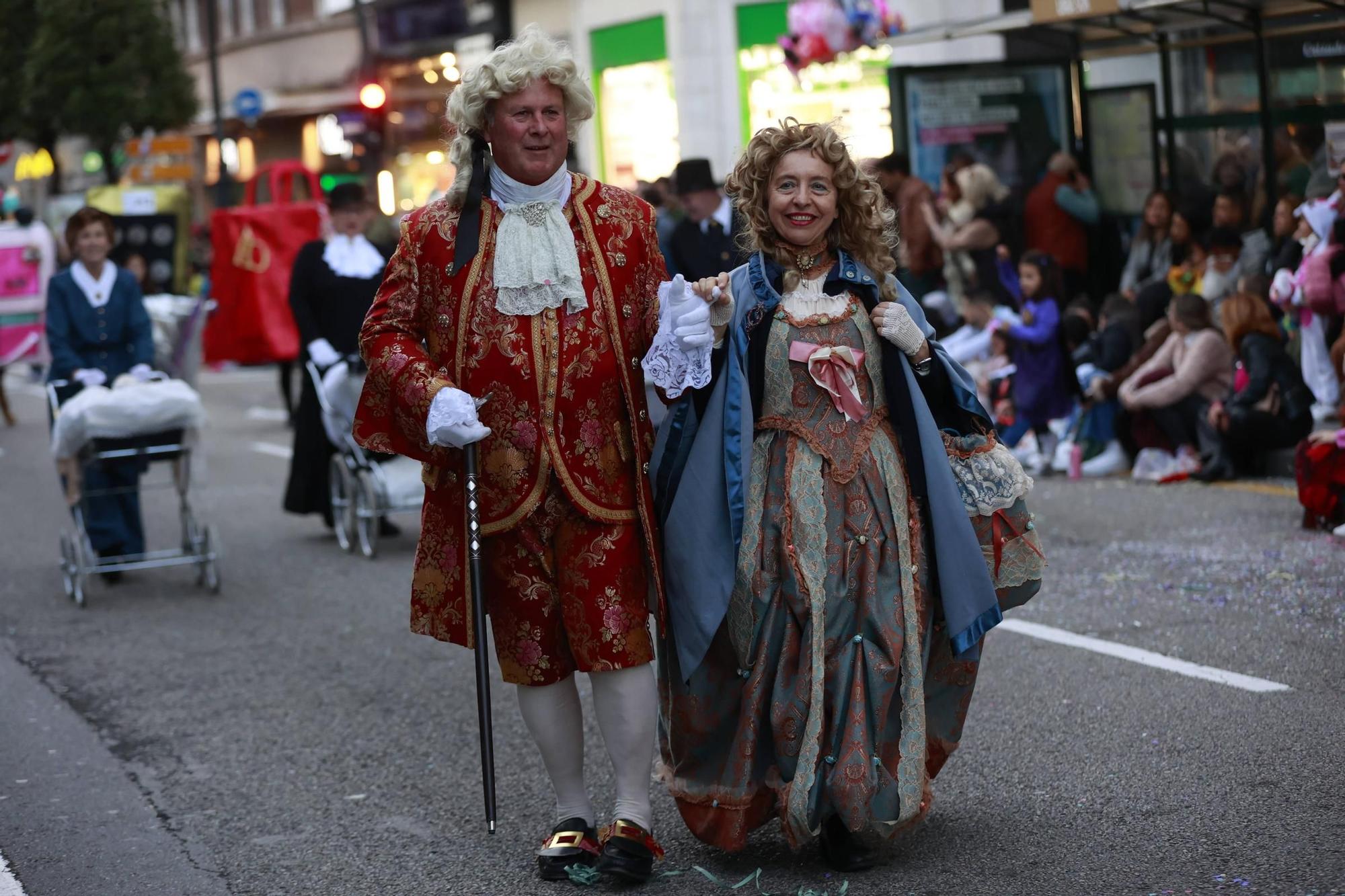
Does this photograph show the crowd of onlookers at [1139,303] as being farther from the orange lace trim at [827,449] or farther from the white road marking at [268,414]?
the white road marking at [268,414]

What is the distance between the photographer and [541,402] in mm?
4477

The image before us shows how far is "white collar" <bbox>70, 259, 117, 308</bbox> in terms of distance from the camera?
29.8 feet

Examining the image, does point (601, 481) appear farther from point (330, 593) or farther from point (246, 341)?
point (246, 341)

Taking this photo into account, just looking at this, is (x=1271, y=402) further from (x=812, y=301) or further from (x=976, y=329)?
(x=812, y=301)

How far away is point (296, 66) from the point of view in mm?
40312

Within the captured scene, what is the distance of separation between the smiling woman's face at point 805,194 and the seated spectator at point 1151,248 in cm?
816

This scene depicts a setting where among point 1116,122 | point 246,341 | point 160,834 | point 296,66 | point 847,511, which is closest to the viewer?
point 847,511

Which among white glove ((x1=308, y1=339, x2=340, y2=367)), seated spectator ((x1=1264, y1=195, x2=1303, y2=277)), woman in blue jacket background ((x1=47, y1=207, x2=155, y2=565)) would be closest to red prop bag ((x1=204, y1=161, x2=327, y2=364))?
white glove ((x1=308, y1=339, x2=340, y2=367))

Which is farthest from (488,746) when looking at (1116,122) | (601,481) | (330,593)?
(1116,122)

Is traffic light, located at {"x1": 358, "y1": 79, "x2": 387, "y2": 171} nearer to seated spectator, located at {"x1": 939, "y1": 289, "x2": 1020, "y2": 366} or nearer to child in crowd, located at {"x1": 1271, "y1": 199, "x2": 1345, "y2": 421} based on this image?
seated spectator, located at {"x1": 939, "y1": 289, "x2": 1020, "y2": 366}

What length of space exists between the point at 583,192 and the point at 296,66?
3737 cm

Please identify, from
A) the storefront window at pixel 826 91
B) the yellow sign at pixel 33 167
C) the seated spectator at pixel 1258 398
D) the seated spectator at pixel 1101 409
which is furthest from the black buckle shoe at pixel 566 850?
the yellow sign at pixel 33 167

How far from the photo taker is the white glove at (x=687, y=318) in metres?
4.31

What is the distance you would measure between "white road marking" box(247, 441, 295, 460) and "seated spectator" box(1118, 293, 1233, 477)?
7.04 m
